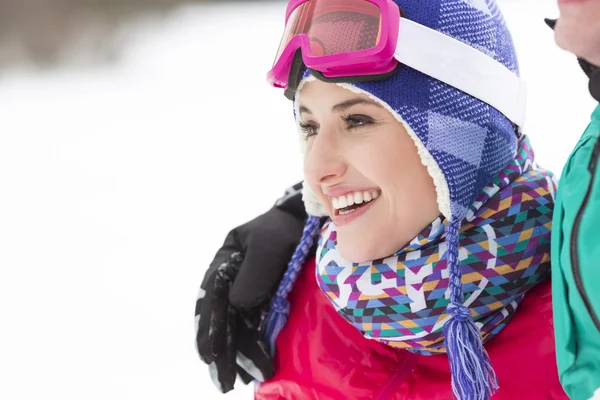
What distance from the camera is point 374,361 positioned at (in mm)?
1255

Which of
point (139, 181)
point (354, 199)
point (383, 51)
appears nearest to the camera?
point (383, 51)

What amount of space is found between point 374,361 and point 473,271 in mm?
299

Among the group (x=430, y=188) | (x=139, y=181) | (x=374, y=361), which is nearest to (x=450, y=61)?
(x=430, y=188)

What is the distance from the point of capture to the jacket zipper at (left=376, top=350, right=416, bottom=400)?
1205 mm

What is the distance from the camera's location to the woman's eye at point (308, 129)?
1.23m

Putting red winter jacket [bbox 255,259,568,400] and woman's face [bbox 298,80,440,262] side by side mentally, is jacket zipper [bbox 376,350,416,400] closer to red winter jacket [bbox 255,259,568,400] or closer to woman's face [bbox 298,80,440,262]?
red winter jacket [bbox 255,259,568,400]

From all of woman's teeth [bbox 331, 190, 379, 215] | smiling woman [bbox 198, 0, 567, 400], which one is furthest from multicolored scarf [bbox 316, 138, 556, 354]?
woman's teeth [bbox 331, 190, 379, 215]

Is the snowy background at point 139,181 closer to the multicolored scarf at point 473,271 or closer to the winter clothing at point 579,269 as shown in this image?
the multicolored scarf at point 473,271

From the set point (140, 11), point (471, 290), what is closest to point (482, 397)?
point (471, 290)

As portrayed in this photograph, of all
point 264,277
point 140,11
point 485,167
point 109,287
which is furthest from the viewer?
point 140,11

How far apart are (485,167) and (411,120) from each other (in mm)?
166

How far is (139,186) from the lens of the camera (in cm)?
290

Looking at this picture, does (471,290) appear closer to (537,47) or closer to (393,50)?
(393,50)

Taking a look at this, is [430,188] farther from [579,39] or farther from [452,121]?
[579,39]
